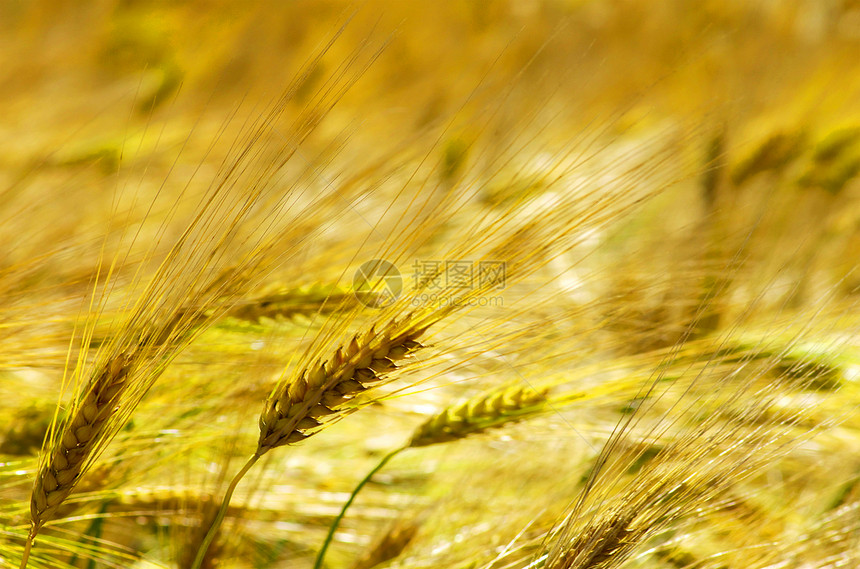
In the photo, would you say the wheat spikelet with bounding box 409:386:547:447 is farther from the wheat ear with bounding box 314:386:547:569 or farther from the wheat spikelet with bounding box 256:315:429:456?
the wheat spikelet with bounding box 256:315:429:456

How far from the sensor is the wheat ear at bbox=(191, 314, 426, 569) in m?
0.38

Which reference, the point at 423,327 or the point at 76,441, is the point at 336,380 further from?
the point at 76,441

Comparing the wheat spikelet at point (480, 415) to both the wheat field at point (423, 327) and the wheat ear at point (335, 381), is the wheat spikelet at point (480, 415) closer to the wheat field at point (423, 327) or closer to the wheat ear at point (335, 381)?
the wheat field at point (423, 327)

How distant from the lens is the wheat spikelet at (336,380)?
0.38 meters

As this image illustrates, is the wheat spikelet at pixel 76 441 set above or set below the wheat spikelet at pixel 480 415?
below

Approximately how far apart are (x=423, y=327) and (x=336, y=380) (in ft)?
0.22

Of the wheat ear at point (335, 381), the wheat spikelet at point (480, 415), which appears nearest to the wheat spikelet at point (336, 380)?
the wheat ear at point (335, 381)

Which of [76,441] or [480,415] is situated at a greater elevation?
[480,415]

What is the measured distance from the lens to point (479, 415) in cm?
55

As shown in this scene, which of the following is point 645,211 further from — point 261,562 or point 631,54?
point 631,54

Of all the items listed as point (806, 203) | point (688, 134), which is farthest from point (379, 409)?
point (806, 203)

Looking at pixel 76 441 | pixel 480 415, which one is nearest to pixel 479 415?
pixel 480 415

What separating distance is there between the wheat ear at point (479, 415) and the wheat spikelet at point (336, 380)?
15 cm

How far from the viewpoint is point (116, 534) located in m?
0.73
